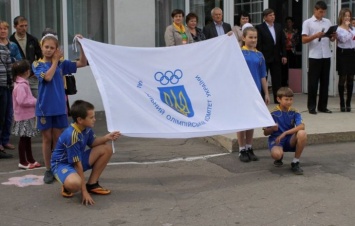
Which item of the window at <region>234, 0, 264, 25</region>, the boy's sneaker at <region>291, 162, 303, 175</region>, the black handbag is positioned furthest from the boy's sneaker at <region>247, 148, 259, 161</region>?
the window at <region>234, 0, 264, 25</region>

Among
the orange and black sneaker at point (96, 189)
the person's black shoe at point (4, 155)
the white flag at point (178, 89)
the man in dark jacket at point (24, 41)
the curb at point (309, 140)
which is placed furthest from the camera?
the man in dark jacket at point (24, 41)

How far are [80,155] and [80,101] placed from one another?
0.55m

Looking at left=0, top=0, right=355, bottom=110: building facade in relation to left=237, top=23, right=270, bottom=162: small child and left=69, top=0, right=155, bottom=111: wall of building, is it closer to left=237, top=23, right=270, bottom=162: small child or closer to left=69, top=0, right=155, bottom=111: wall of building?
left=69, top=0, right=155, bottom=111: wall of building

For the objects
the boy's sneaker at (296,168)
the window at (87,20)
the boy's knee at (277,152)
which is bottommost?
the boy's sneaker at (296,168)

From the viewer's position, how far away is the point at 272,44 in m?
11.1

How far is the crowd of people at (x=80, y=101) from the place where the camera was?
602 centimetres

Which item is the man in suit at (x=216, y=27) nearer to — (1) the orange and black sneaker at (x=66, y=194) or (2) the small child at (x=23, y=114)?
(2) the small child at (x=23, y=114)

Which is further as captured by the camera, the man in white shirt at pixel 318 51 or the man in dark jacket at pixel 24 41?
the man in white shirt at pixel 318 51

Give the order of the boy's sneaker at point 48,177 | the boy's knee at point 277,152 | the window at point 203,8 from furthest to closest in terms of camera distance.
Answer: the window at point 203,8
the boy's knee at point 277,152
the boy's sneaker at point 48,177

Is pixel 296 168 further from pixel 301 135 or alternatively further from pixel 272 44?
pixel 272 44

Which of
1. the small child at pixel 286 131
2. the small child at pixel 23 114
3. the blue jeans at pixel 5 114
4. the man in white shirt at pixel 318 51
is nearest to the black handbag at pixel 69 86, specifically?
the small child at pixel 23 114

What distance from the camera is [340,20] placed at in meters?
10.4

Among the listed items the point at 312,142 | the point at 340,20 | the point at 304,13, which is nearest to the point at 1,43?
the point at 312,142

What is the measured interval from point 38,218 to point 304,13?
8831 mm
